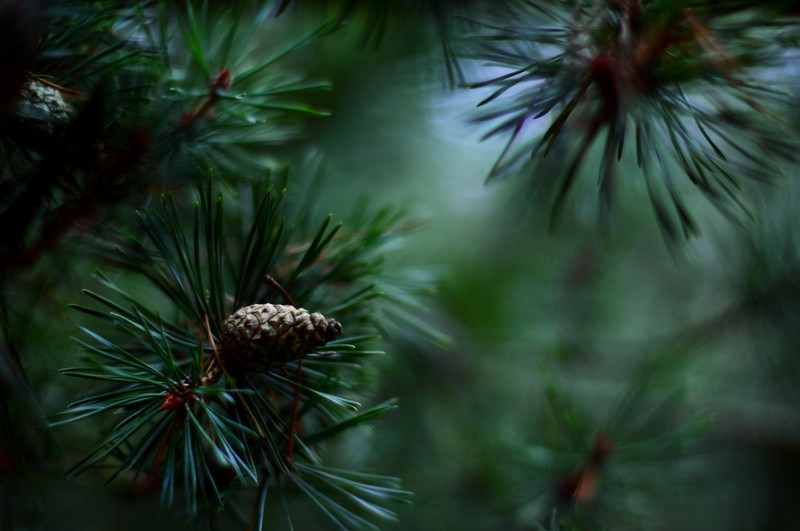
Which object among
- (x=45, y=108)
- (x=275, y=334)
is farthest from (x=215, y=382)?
(x=45, y=108)

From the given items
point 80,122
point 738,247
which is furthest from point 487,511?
point 80,122

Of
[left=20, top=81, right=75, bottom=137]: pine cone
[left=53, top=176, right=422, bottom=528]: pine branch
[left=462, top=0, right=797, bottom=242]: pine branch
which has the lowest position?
[left=53, top=176, right=422, bottom=528]: pine branch

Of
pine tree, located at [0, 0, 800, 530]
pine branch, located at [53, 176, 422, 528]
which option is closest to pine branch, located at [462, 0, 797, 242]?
pine tree, located at [0, 0, 800, 530]

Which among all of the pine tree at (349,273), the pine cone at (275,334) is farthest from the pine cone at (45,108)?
the pine cone at (275,334)

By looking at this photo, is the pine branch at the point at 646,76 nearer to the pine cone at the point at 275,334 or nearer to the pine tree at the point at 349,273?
the pine tree at the point at 349,273

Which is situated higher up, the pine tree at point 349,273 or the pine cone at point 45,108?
the pine cone at point 45,108

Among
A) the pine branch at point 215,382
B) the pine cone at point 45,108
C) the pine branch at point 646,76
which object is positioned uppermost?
the pine cone at point 45,108

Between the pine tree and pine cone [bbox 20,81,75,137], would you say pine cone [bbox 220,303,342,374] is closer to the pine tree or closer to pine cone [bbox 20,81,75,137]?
the pine tree

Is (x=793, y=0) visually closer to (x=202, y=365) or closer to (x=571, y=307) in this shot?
(x=202, y=365)
